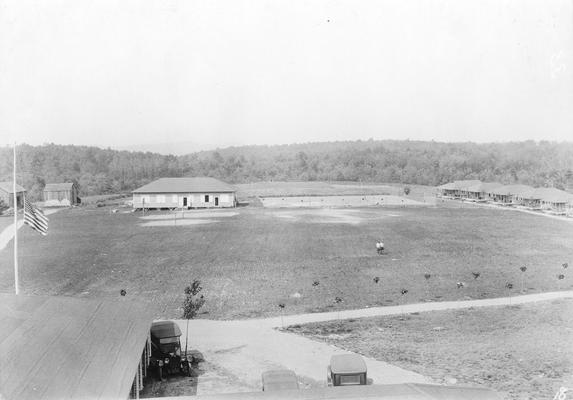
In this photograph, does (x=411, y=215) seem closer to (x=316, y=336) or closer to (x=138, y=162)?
(x=316, y=336)

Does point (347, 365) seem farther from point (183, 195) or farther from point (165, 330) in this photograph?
point (183, 195)

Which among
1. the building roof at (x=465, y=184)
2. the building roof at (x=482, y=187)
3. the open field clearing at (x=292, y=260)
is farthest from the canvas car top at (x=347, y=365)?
the building roof at (x=465, y=184)

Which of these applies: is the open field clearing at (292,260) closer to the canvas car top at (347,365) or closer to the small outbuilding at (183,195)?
the canvas car top at (347,365)

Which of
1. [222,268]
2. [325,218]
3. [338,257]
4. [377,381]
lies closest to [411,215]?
[325,218]

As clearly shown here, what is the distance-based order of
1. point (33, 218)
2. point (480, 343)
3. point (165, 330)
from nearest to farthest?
1. point (165, 330)
2. point (480, 343)
3. point (33, 218)

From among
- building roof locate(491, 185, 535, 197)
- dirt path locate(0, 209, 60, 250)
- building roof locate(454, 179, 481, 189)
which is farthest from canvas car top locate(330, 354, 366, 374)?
building roof locate(454, 179, 481, 189)

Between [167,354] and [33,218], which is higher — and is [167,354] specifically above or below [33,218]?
below

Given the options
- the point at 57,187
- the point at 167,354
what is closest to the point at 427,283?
the point at 167,354
